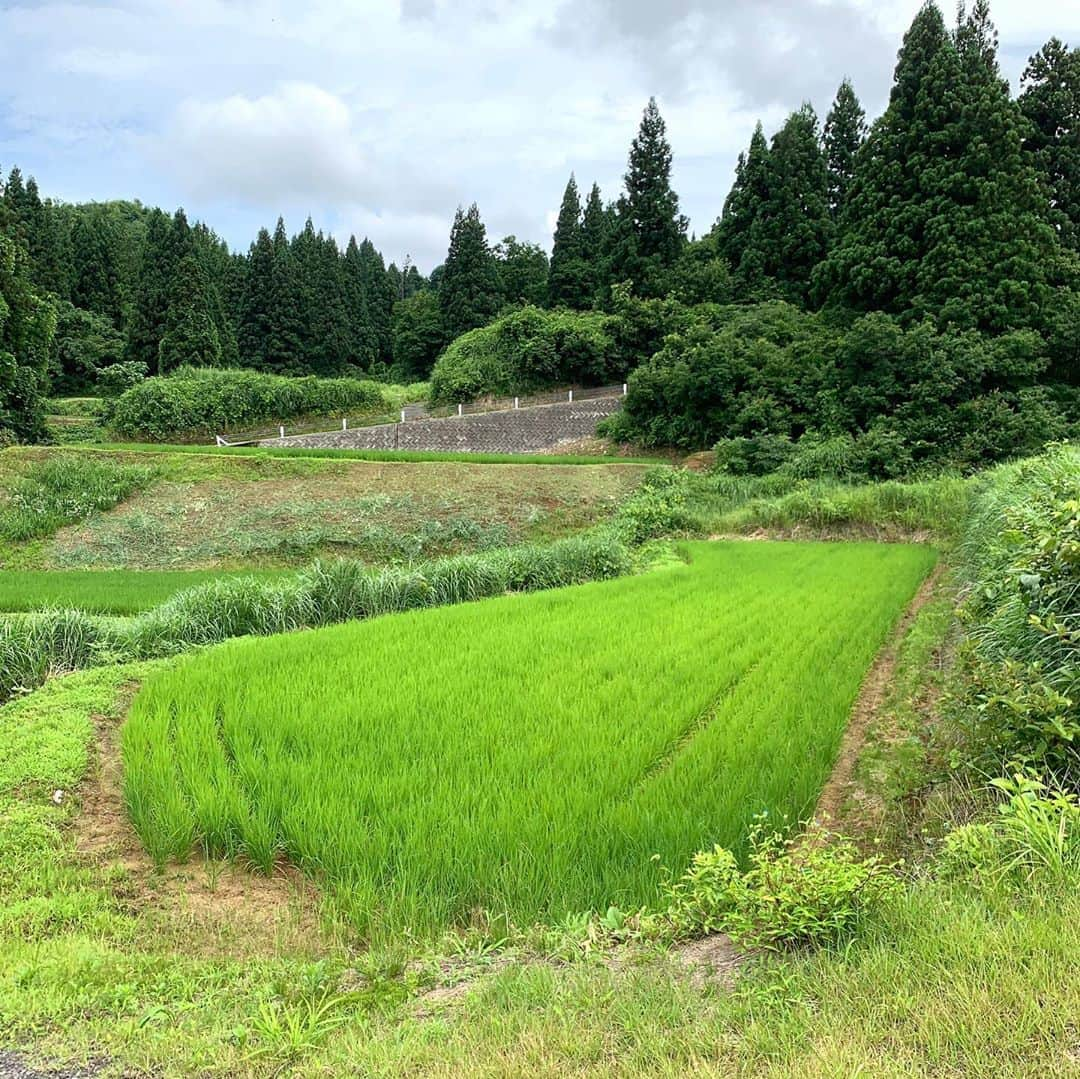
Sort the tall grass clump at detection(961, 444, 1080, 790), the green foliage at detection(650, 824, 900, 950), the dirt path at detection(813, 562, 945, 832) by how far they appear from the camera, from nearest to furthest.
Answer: the green foliage at detection(650, 824, 900, 950), the tall grass clump at detection(961, 444, 1080, 790), the dirt path at detection(813, 562, 945, 832)

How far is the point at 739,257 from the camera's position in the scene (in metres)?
32.2

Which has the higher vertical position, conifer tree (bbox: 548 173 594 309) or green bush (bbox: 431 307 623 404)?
conifer tree (bbox: 548 173 594 309)

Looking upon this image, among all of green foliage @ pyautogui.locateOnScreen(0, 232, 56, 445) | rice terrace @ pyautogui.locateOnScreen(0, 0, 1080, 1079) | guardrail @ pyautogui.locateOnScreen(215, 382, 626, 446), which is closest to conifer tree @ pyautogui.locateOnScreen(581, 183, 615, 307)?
guardrail @ pyautogui.locateOnScreen(215, 382, 626, 446)

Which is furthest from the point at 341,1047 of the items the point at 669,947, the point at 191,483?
the point at 191,483

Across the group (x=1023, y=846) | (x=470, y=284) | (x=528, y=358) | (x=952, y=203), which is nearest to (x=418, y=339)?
(x=470, y=284)

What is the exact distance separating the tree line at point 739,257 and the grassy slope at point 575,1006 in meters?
20.4

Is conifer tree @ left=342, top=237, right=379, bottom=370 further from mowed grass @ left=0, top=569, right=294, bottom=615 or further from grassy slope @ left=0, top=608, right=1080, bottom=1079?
grassy slope @ left=0, top=608, right=1080, bottom=1079

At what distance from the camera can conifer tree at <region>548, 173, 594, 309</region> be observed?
37625 millimetres

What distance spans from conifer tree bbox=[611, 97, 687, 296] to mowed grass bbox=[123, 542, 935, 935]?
92.0 ft

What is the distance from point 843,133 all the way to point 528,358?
19.0m

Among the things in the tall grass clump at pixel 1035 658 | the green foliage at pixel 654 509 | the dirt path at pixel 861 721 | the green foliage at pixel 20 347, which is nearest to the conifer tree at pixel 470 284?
the green foliage at pixel 20 347

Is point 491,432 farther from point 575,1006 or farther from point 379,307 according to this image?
point 379,307

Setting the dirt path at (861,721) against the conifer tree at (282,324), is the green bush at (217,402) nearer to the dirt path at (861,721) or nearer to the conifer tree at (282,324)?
the conifer tree at (282,324)

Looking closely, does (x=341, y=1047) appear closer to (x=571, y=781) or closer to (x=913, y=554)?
(x=571, y=781)
